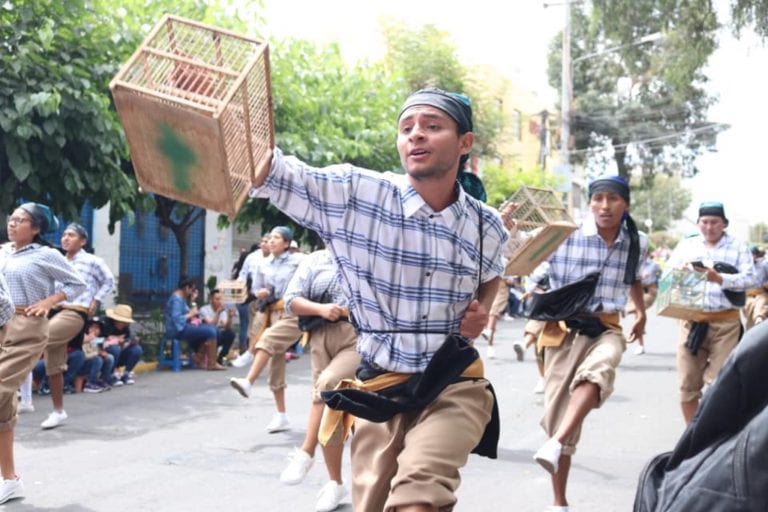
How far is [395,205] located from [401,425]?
816 mm

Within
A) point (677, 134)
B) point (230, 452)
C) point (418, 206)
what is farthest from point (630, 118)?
point (418, 206)

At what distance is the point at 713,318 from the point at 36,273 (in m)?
5.16

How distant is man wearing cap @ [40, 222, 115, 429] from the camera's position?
8961mm

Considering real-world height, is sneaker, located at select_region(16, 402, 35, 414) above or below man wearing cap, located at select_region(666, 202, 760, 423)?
below

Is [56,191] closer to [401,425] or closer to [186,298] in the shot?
[186,298]

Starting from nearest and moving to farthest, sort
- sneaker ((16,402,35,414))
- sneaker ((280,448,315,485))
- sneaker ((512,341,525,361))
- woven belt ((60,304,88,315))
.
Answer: sneaker ((280,448,315,485)) < woven belt ((60,304,88,315)) < sneaker ((16,402,35,414)) < sneaker ((512,341,525,361))

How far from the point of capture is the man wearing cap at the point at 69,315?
8961 mm

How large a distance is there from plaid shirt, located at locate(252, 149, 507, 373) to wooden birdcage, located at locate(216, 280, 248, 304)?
33.7 feet

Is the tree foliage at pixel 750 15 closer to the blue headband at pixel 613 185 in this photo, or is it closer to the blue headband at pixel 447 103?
the blue headband at pixel 613 185

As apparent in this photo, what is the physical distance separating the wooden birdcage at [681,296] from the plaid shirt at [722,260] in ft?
0.28

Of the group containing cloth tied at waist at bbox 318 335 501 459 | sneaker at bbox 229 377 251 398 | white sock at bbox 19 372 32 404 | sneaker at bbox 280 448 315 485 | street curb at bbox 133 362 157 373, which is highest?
cloth tied at waist at bbox 318 335 501 459

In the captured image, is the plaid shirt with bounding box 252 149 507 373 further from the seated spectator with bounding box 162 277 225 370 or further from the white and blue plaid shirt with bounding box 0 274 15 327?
the seated spectator with bounding box 162 277 225 370

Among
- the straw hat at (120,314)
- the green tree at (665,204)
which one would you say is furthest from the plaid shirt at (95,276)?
the green tree at (665,204)

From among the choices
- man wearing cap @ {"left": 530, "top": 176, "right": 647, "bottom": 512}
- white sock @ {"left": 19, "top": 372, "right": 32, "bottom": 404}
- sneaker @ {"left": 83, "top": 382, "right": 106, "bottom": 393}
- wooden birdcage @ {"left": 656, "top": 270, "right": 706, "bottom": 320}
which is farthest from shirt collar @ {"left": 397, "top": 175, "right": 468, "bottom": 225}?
sneaker @ {"left": 83, "top": 382, "right": 106, "bottom": 393}
